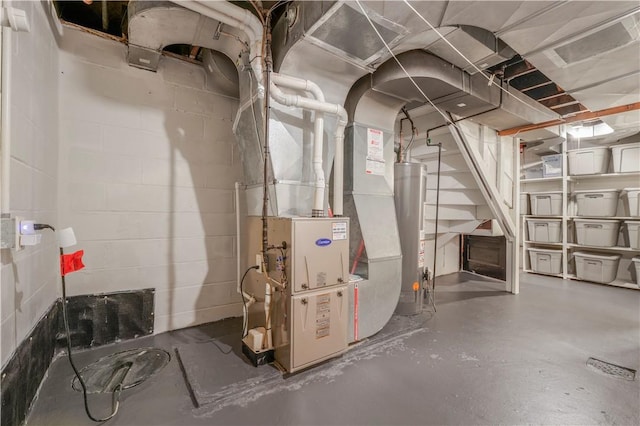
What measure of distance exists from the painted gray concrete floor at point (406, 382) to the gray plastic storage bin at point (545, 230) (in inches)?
87.5

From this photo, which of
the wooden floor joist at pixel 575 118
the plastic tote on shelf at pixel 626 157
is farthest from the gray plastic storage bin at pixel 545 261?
the wooden floor joist at pixel 575 118

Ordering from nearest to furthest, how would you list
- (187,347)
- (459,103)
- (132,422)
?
1. (132,422)
2. (187,347)
3. (459,103)

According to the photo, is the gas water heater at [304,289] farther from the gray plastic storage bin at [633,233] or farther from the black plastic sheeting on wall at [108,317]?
the gray plastic storage bin at [633,233]

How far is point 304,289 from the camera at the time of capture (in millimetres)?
1884

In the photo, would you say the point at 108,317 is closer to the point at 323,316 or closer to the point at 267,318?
the point at 267,318

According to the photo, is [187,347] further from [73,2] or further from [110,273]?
[73,2]

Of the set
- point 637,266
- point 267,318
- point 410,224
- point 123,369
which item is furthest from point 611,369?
point 123,369

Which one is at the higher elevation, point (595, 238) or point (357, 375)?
point (595, 238)

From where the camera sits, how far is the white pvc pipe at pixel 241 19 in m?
1.65

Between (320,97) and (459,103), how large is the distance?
1.80 m

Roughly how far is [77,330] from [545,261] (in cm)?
667

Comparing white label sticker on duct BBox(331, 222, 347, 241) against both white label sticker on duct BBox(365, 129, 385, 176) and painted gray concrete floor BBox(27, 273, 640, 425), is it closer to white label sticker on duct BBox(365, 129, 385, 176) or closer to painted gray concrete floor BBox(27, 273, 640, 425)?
white label sticker on duct BBox(365, 129, 385, 176)

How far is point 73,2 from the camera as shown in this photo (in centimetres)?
223

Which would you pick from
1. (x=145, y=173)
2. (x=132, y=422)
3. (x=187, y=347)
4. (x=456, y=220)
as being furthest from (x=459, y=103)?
(x=132, y=422)
